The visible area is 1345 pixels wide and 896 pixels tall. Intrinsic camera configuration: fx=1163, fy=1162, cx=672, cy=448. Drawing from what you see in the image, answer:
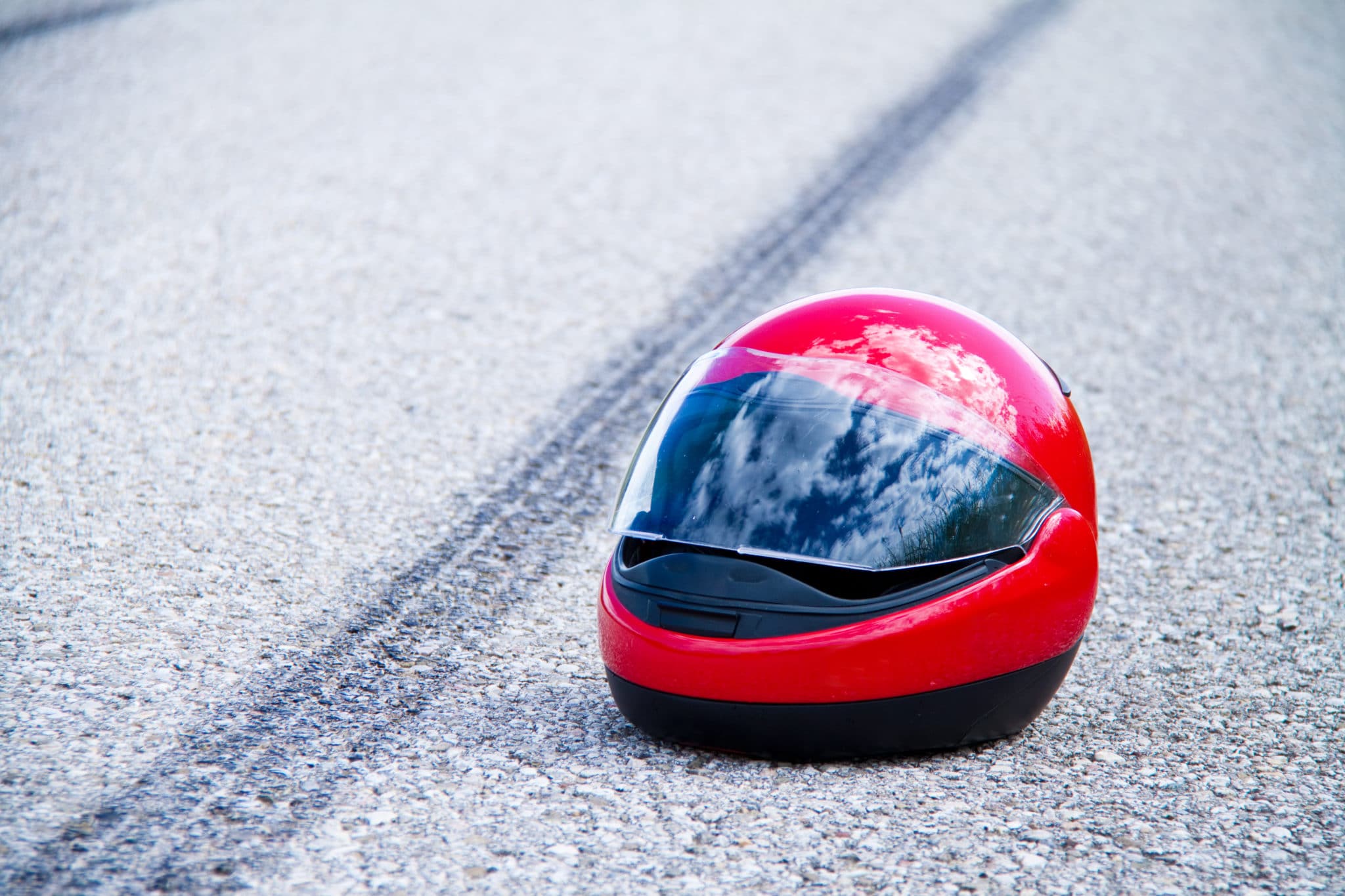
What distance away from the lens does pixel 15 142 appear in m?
7.06

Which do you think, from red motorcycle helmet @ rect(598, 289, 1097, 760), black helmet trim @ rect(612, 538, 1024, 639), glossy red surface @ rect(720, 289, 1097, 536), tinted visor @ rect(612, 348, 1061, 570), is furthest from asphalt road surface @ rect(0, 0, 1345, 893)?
glossy red surface @ rect(720, 289, 1097, 536)

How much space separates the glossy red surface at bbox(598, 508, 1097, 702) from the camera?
2.72 metres

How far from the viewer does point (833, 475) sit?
2744mm

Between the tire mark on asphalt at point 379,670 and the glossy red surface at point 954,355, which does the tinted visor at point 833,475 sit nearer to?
the glossy red surface at point 954,355

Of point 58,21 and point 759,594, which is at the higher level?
point 58,21

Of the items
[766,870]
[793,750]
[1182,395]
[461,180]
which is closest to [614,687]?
[793,750]

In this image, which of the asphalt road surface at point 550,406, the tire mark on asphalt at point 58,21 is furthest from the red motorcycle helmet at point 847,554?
the tire mark on asphalt at point 58,21

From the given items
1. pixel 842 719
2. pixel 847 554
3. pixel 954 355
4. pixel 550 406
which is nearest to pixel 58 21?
pixel 550 406

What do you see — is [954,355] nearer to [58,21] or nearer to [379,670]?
[379,670]

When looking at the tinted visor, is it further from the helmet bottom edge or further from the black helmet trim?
the helmet bottom edge

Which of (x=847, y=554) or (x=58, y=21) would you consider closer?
(x=847, y=554)

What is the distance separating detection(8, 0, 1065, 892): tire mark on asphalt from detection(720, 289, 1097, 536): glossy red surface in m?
1.29

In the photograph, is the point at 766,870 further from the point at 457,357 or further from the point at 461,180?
the point at 461,180

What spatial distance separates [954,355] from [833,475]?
500 millimetres
